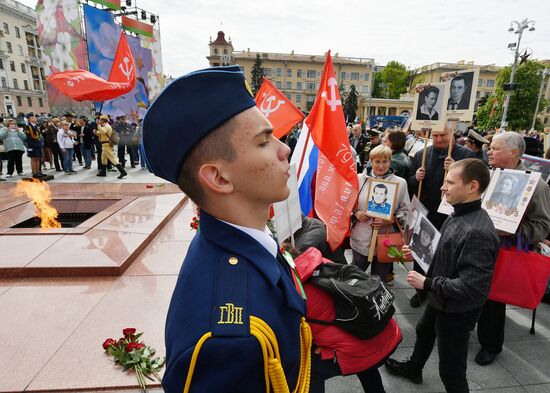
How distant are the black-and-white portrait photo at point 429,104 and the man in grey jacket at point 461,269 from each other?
6.85ft

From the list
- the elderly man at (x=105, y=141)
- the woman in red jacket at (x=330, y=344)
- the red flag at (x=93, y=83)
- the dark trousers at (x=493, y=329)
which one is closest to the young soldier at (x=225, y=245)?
the woman in red jacket at (x=330, y=344)

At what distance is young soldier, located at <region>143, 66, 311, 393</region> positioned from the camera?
85 cm

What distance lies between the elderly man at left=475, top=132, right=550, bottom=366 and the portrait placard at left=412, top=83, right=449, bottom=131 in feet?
2.85

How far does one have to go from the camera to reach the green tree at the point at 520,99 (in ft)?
127

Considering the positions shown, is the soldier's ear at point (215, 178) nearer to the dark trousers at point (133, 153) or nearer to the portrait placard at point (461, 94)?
the portrait placard at point (461, 94)

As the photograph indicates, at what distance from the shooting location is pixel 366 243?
12.4ft

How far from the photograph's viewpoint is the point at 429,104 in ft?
13.6

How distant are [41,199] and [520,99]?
5047 centimetres

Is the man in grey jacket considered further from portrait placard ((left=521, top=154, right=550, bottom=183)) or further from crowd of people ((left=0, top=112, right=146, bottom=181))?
crowd of people ((left=0, top=112, right=146, bottom=181))

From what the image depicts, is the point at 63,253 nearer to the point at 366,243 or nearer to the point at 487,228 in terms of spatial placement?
the point at 366,243

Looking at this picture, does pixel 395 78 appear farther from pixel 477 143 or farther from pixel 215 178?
pixel 215 178

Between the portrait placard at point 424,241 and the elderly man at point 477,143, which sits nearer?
the portrait placard at point 424,241

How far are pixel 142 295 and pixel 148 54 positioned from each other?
88.4 ft

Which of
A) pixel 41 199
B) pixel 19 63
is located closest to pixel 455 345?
pixel 41 199
